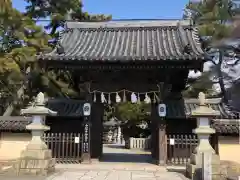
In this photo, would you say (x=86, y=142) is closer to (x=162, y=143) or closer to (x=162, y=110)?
(x=162, y=143)

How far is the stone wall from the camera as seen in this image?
500 inches

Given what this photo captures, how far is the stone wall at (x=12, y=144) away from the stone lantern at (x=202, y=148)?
6.94 metres

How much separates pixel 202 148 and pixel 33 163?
210 inches

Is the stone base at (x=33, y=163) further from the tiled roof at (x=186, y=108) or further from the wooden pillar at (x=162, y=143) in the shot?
the tiled roof at (x=186, y=108)

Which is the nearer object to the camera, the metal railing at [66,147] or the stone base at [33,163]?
the stone base at [33,163]

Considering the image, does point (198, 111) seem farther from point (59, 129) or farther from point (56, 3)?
point (56, 3)

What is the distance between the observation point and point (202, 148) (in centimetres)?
963

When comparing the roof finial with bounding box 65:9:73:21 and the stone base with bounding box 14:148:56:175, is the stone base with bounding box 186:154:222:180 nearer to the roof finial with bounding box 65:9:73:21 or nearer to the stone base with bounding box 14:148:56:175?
the stone base with bounding box 14:148:56:175

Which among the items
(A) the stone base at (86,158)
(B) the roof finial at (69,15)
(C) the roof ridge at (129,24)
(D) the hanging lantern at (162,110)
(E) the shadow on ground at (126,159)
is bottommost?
(E) the shadow on ground at (126,159)

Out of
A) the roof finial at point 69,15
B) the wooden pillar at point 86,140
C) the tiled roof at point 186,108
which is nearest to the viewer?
the wooden pillar at point 86,140

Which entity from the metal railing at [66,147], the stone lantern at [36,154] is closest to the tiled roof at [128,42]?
the stone lantern at [36,154]

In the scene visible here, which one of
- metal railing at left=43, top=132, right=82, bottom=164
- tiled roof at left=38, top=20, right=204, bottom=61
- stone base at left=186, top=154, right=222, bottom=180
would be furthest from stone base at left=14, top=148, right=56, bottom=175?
stone base at left=186, top=154, right=222, bottom=180

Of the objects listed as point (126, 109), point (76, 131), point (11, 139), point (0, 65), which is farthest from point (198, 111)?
point (126, 109)

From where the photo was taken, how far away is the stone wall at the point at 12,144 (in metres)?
12.7
